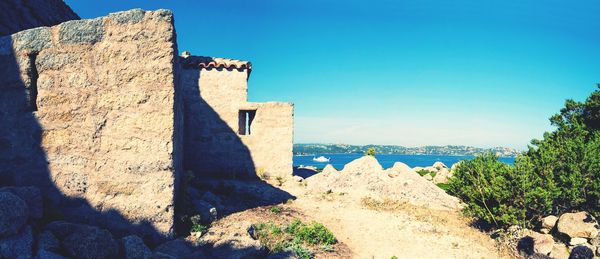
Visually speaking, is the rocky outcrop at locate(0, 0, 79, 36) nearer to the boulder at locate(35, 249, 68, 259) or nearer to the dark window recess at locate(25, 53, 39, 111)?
the dark window recess at locate(25, 53, 39, 111)

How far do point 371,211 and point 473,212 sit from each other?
2974 mm

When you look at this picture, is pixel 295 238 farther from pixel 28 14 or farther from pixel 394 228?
pixel 28 14

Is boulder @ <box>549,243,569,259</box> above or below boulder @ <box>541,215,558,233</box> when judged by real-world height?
below

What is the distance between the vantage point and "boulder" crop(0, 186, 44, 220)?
469cm

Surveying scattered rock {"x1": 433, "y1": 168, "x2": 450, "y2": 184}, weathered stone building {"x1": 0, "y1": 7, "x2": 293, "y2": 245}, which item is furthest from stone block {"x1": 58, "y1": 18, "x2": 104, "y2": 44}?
scattered rock {"x1": 433, "y1": 168, "x2": 450, "y2": 184}

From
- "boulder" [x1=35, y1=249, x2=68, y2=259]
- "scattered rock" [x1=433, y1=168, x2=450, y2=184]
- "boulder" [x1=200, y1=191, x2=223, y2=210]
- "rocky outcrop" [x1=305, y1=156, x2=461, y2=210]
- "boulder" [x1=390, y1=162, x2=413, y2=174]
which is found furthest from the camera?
"scattered rock" [x1=433, y1=168, x2=450, y2=184]

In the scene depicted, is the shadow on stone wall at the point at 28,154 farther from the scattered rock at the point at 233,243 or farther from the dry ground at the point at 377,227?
the dry ground at the point at 377,227

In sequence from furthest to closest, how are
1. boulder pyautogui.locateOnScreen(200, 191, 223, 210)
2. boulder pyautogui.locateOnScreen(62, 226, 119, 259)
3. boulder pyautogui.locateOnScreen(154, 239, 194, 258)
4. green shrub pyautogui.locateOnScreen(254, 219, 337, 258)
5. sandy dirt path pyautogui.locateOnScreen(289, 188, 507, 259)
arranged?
boulder pyautogui.locateOnScreen(200, 191, 223, 210)
sandy dirt path pyautogui.locateOnScreen(289, 188, 507, 259)
green shrub pyautogui.locateOnScreen(254, 219, 337, 258)
boulder pyautogui.locateOnScreen(154, 239, 194, 258)
boulder pyautogui.locateOnScreen(62, 226, 119, 259)

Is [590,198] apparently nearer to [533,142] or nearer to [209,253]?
[533,142]

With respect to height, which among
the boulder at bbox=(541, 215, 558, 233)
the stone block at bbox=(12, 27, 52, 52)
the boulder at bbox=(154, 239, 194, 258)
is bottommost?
the boulder at bbox=(541, 215, 558, 233)

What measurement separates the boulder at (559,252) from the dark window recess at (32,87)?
35.0 ft

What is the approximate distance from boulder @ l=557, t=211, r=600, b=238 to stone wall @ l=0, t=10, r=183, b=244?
9.26m

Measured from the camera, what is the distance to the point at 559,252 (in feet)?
25.4

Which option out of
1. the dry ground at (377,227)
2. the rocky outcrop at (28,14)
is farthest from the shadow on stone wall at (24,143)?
the rocky outcrop at (28,14)
